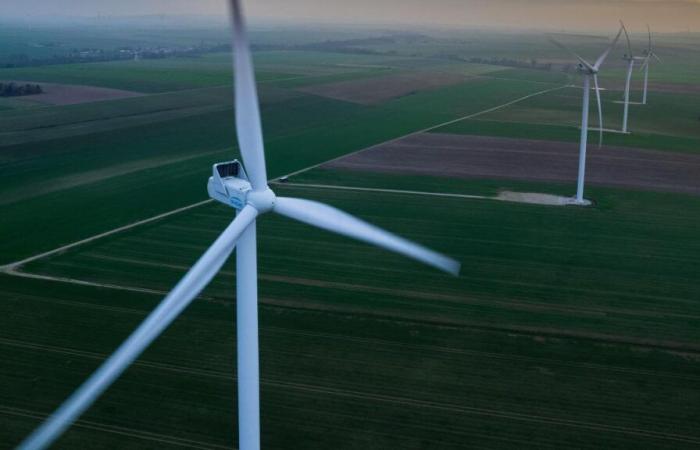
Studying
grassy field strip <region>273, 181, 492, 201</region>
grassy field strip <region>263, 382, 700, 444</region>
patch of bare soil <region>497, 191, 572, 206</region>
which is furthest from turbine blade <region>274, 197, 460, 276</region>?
grassy field strip <region>273, 181, 492, 201</region>

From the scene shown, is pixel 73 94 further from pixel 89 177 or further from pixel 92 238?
pixel 92 238

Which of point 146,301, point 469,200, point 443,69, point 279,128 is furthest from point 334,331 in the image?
point 443,69

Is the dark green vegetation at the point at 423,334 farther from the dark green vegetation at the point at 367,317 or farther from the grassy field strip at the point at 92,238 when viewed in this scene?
the grassy field strip at the point at 92,238

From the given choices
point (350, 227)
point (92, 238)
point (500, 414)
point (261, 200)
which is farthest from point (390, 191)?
point (261, 200)

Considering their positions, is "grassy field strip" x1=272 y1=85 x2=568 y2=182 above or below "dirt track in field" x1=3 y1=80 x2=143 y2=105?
below

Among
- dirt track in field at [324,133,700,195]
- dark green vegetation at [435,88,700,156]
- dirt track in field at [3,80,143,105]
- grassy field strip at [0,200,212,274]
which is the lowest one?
grassy field strip at [0,200,212,274]

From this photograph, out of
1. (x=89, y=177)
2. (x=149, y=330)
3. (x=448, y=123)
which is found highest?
(x=149, y=330)

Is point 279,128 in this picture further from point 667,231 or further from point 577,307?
point 577,307

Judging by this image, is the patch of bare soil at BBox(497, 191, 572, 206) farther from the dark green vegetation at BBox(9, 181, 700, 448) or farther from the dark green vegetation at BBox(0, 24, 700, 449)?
the dark green vegetation at BBox(9, 181, 700, 448)
